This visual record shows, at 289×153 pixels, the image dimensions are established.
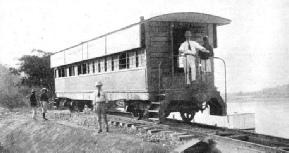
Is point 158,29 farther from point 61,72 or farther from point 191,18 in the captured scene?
point 61,72

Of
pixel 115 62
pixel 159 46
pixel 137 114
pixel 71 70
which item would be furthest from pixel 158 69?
pixel 71 70

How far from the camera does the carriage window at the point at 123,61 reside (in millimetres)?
12027

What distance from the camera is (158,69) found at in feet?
35.1

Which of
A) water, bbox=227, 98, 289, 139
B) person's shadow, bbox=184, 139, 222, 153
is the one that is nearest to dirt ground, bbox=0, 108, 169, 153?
person's shadow, bbox=184, 139, 222, 153

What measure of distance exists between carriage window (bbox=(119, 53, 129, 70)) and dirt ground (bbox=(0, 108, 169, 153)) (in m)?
2.65

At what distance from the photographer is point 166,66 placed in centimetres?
1090

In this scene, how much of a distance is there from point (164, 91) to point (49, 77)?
2428 cm

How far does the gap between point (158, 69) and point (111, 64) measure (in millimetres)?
3170

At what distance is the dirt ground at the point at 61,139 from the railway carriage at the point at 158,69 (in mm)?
1912

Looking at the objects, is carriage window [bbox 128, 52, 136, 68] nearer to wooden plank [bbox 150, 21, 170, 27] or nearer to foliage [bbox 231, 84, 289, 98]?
wooden plank [bbox 150, 21, 170, 27]

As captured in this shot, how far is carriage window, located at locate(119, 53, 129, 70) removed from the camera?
1203 centimetres

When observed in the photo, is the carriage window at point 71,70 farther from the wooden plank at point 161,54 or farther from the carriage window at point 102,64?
the wooden plank at point 161,54

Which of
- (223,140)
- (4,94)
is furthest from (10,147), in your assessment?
(4,94)

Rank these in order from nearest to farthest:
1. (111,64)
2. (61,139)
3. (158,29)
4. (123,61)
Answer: (158,29) < (61,139) < (123,61) < (111,64)
